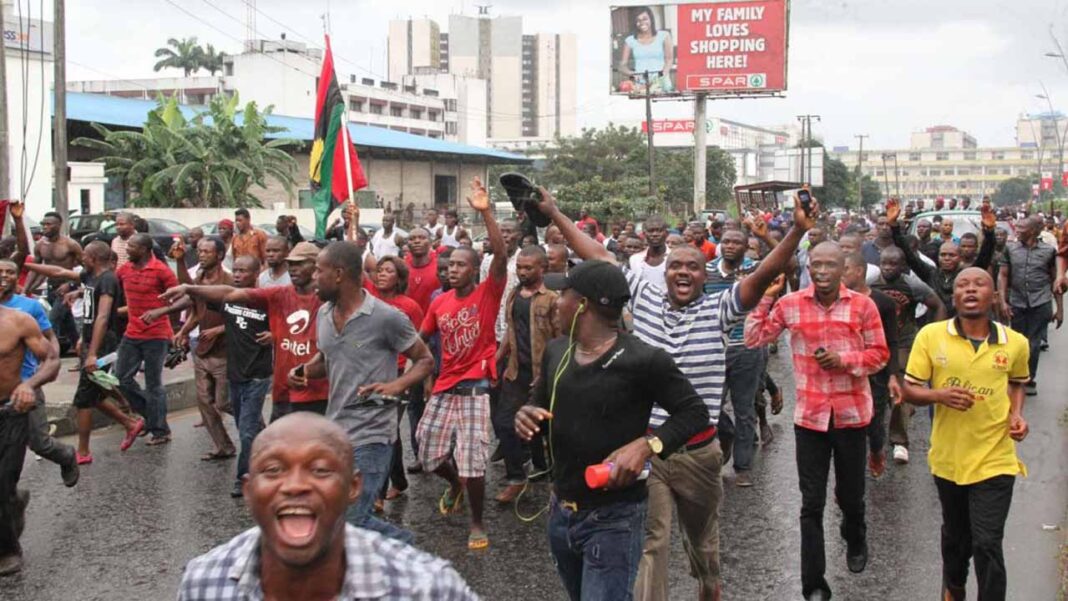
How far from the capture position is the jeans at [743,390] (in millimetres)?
8344

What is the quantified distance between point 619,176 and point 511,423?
4990 centimetres

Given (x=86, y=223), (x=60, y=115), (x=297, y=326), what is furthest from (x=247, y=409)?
(x=86, y=223)

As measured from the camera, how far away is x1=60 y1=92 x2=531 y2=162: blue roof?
35938mm

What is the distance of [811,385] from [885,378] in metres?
3.06

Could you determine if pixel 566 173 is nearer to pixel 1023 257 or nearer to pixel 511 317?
pixel 1023 257

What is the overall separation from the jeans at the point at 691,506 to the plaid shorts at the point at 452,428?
76.2 inches

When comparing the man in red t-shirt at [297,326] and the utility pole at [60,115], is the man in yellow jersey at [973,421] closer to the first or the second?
the man in red t-shirt at [297,326]

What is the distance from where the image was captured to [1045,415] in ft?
36.8

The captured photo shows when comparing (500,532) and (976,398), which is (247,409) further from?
(976,398)

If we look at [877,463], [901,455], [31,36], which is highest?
[31,36]

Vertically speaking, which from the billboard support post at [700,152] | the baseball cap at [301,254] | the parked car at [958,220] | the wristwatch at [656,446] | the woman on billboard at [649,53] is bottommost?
the wristwatch at [656,446]

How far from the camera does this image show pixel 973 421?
522cm

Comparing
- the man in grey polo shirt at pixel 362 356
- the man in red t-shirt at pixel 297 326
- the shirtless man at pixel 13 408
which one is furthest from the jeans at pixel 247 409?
the man in grey polo shirt at pixel 362 356

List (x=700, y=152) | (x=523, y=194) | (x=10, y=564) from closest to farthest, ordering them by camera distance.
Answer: (x=523, y=194) < (x=10, y=564) < (x=700, y=152)
